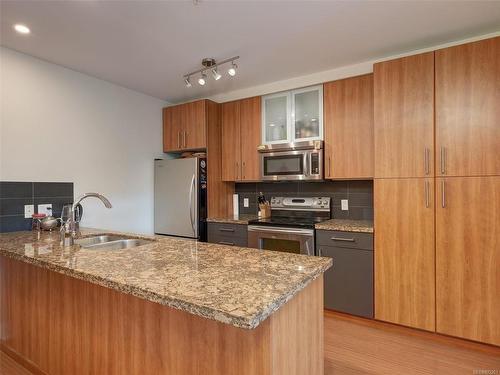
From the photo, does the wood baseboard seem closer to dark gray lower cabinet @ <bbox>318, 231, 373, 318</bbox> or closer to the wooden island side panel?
the wooden island side panel

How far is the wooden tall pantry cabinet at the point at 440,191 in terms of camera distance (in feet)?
6.70

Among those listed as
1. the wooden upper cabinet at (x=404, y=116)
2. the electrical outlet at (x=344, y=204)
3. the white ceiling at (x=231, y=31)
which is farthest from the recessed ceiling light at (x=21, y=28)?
the electrical outlet at (x=344, y=204)

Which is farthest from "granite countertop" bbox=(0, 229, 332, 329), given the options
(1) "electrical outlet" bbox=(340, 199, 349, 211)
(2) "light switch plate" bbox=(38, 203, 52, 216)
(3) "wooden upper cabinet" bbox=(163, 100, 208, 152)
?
(3) "wooden upper cabinet" bbox=(163, 100, 208, 152)

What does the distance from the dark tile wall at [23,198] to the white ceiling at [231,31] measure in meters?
1.16

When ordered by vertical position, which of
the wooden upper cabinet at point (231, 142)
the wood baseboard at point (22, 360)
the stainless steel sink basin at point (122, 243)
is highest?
the wooden upper cabinet at point (231, 142)

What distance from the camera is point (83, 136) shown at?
9.45 feet

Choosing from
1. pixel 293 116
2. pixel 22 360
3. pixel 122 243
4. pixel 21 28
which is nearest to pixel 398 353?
pixel 122 243

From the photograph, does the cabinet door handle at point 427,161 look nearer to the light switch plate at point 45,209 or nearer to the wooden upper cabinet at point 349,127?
the wooden upper cabinet at point 349,127

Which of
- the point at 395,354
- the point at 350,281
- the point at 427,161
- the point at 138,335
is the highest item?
the point at 427,161

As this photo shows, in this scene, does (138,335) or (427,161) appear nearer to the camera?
(138,335)

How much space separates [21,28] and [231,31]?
156 cm

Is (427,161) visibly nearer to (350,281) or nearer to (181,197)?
(350,281)

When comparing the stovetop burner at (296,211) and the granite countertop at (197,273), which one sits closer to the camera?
the granite countertop at (197,273)

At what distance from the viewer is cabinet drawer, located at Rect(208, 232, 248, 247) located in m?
3.07
